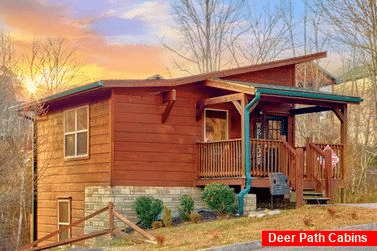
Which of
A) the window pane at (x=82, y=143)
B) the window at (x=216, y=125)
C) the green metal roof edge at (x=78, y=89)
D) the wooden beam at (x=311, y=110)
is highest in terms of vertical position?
the green metal roof edge at (x=78, y=89)

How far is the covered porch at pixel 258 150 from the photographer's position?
21406mm

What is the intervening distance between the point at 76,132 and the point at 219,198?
21.0 feet

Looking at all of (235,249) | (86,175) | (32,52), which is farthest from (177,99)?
(32,52)

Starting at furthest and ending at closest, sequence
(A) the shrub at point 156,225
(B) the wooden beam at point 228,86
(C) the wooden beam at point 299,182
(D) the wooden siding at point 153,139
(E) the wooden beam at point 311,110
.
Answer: (E) the wooden beam at point 311,110, (D) the wooden siding at point 153,139, (B) the wooden beam at point 228,86, (C) the wooden beam at point 299,182, (A) the shrub at point 156,225

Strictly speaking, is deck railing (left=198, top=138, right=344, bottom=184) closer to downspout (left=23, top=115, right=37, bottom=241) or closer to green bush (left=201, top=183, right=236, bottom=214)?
green bush (left=201, top=183, right=236, bottom=214)

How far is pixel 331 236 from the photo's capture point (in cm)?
1484

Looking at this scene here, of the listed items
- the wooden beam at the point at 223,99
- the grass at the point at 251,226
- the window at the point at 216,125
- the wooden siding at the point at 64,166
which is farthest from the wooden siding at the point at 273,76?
the grass at the point at 251,226

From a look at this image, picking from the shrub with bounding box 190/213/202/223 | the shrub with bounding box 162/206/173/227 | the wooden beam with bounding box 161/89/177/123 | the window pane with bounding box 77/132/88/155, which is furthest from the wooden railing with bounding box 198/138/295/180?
the window pane with bounding box 77/132/88/155

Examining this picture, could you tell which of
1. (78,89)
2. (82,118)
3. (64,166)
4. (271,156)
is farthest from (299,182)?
(64,166)

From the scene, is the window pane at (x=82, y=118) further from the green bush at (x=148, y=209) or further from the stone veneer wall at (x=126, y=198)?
the green bush at (x=148, y=209)

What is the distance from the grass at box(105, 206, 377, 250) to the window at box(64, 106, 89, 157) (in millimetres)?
5680

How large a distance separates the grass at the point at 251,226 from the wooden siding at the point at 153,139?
3041mm

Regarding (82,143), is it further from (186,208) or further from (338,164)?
(338,164)

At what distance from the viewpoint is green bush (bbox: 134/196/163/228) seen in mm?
21016
